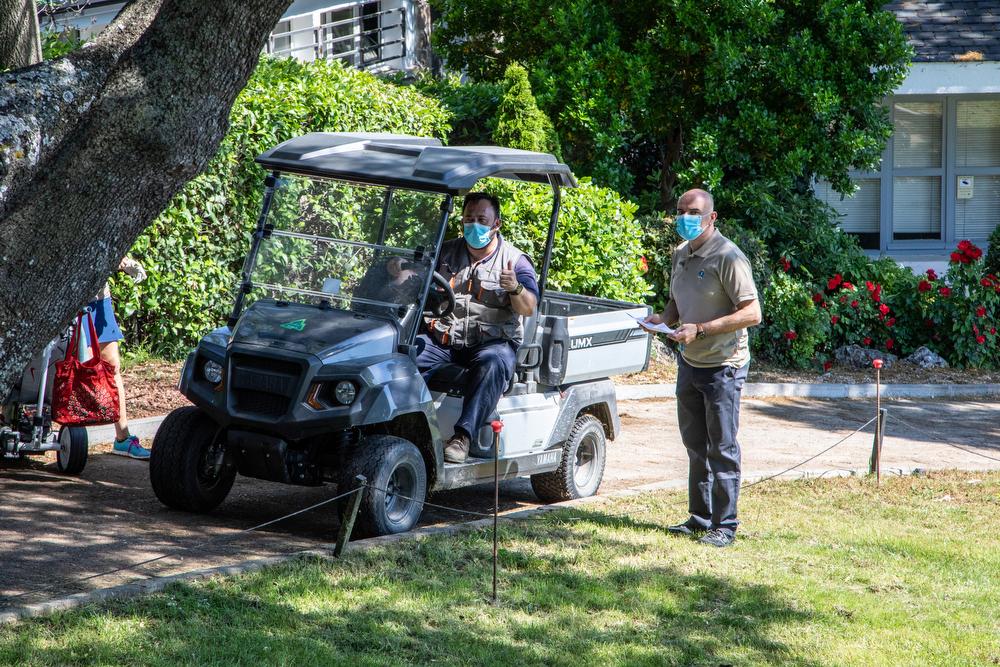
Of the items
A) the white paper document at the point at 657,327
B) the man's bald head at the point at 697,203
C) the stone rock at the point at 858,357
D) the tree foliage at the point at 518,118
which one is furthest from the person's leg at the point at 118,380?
the stone rock at the point at 858,357

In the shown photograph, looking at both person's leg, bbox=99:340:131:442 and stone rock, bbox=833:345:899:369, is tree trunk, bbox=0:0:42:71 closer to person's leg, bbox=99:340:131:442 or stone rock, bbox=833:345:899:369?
person's leg, bbox=99:340:131:442

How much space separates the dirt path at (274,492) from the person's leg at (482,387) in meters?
0.72

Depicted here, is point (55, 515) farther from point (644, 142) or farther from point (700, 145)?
point (644, 142)

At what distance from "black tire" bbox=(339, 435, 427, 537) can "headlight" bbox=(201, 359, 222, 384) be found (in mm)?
843

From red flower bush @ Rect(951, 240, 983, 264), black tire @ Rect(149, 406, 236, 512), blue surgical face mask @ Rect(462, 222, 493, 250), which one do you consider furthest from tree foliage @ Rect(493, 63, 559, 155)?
black tire @ Rect(149, 406, 236, 512)

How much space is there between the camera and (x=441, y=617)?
5.23 metres

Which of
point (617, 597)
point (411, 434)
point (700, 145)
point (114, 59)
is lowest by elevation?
point (617, 597)

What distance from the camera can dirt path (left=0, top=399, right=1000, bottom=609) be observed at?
19.2ft

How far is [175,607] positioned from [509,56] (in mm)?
11250

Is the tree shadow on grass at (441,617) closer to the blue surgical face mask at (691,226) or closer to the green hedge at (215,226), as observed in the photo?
the blue surgical face mask at (691,226)

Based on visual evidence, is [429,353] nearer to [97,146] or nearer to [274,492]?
[274,492]

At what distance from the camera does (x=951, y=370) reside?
13891mm

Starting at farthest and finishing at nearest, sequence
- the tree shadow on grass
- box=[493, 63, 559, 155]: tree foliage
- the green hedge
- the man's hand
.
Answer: box=[493, 63, 559, 155]: tree foliage, the green hedge, the man's hand, the tree shadow on grass

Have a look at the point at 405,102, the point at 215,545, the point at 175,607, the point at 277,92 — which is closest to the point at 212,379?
the point at 215,545
